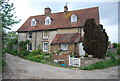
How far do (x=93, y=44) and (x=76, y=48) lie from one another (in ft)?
18.6

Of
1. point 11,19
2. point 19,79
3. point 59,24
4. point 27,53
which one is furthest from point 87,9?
point 19,79

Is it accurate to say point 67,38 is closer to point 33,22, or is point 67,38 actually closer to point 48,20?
point 48,20

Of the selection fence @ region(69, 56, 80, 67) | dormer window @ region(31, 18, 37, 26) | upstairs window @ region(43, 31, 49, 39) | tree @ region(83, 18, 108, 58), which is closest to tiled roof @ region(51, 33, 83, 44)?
upstairs window @ region(43, 31, 49, 39)

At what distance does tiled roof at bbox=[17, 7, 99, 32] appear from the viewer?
21.7 m

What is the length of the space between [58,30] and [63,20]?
2837 millimetres

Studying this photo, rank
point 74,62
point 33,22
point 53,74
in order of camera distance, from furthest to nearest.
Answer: point 33,22 < point 74,62 < point 53,74

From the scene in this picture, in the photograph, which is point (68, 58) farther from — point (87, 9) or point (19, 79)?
point (87, 9)

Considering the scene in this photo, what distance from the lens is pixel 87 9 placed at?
24.2m

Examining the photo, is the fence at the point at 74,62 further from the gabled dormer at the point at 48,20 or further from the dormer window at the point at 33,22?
the dormer window at the point at 33,22

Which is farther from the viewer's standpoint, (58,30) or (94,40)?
(58,30)

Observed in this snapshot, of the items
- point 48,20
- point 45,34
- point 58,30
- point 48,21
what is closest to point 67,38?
point 58,30

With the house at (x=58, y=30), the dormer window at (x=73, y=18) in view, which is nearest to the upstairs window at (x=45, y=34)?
the house at (x=58, y=30)

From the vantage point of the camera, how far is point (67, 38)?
20.6 metres

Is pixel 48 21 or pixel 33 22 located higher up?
pixel 33 22
